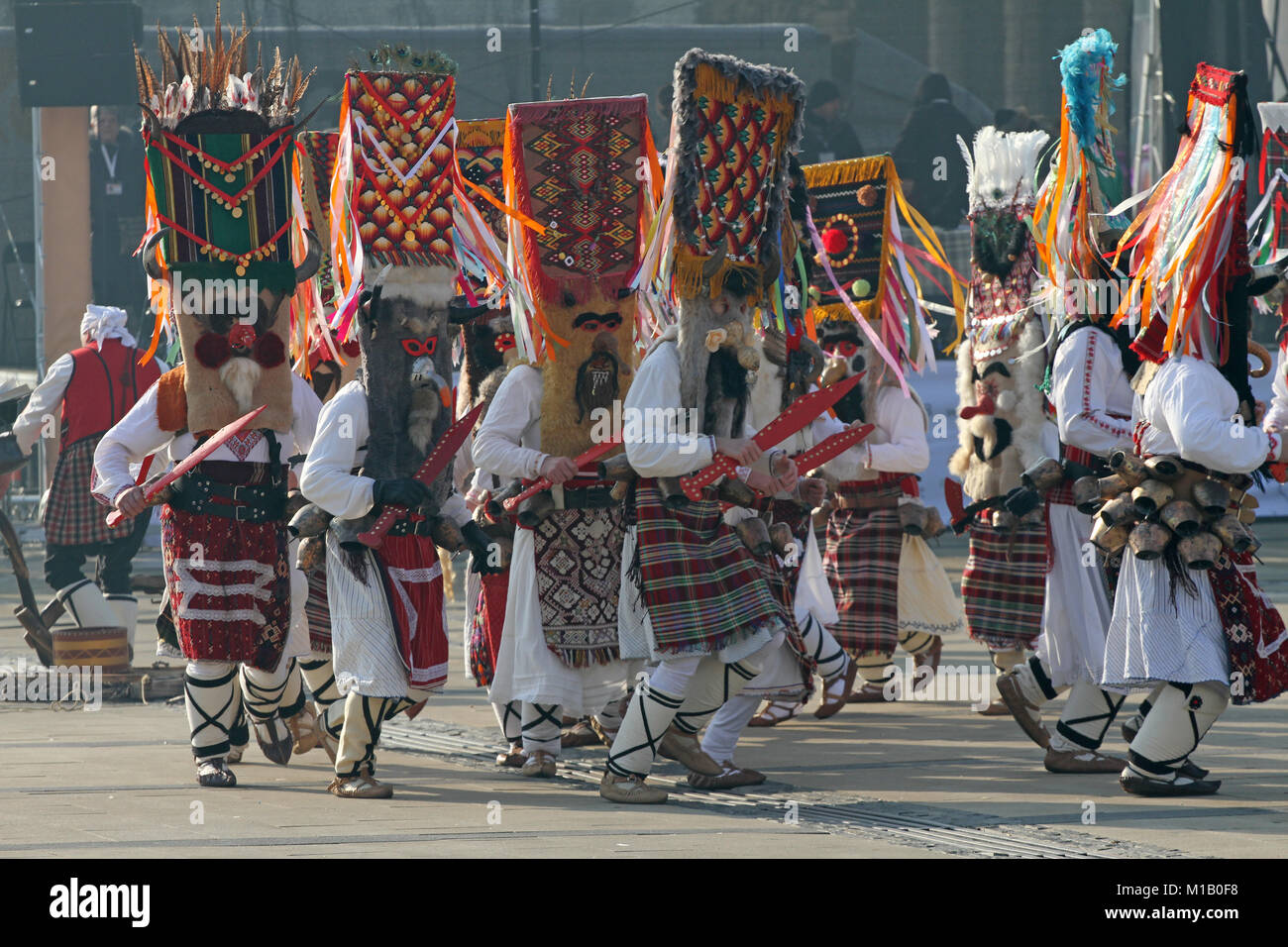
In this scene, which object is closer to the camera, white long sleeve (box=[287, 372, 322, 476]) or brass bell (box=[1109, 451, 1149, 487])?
brass bell (box=[1109, 451, 1149, 487])

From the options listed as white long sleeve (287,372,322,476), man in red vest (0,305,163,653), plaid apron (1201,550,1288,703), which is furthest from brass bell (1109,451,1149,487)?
man in red vest (0,305,163,653)

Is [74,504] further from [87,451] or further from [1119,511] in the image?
[1119,511]

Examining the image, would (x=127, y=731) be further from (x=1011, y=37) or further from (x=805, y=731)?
(x=1011, y=37)

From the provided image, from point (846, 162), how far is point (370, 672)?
3799 mm

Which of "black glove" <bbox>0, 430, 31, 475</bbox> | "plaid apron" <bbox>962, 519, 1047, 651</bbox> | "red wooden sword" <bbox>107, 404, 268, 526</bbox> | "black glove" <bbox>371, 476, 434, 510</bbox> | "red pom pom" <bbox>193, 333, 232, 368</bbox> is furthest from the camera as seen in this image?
"black glove" <bbox>0, 430, 31, 475</bbox>

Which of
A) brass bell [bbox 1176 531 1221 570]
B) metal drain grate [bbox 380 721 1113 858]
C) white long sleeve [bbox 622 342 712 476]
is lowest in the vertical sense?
metal drain grate [bbox 380 721 1113 858]

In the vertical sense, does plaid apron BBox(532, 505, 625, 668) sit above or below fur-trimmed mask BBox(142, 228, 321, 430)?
below

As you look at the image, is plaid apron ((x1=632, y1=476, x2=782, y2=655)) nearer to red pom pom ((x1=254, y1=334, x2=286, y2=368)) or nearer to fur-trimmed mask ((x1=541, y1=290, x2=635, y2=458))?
fur-trimmed mask ((x1=541, y1=290, x2=635, y2=458))

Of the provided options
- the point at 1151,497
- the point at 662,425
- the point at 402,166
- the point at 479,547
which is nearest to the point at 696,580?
the point at 662,425

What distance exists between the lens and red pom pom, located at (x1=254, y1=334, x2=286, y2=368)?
270 inches

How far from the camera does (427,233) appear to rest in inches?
259

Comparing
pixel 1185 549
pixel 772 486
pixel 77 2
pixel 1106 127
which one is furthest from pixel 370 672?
pixel 77 2

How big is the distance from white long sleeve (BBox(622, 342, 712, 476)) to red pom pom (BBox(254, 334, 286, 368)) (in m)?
1.47

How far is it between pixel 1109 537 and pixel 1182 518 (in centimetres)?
30
